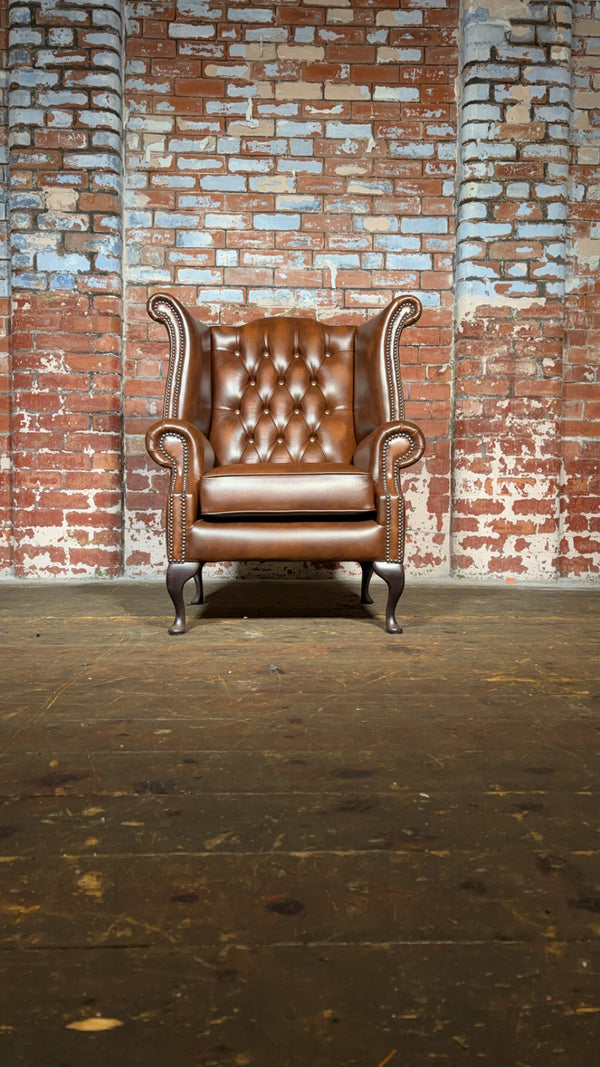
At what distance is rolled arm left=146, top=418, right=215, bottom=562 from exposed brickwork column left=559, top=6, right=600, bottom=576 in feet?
6.84

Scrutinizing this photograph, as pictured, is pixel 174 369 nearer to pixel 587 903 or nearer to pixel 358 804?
pixel 358 804

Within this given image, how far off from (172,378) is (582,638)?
1.66m

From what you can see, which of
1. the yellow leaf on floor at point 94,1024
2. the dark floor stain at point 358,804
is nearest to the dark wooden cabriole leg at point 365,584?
the dark floor stain at point 358,804

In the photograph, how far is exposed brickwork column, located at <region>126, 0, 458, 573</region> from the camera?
146 inches

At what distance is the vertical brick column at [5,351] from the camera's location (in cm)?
372

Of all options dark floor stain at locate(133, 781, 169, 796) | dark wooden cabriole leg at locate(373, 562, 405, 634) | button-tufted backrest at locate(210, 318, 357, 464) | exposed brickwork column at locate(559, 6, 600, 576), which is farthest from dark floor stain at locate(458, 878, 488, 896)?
exposed brickwork column at locate(559, 6, 600, 576)

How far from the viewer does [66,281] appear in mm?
3654

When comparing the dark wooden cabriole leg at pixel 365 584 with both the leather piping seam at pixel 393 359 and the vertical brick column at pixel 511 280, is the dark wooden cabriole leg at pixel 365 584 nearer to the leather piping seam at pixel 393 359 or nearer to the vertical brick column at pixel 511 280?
the leather piping seam at pixel 393 359

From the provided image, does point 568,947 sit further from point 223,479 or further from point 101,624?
point 101,624

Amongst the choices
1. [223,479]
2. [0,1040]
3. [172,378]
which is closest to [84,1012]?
[0,1040]

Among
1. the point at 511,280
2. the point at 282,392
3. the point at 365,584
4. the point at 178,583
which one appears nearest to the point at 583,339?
the point at 511,280

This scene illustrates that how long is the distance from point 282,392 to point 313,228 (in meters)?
1.07

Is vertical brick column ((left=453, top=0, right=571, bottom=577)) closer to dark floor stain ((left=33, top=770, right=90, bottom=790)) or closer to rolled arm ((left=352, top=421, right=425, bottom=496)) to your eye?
rolled arm ((left=352, top=421, right=425, bottom=496))

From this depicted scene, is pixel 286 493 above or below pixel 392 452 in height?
below
